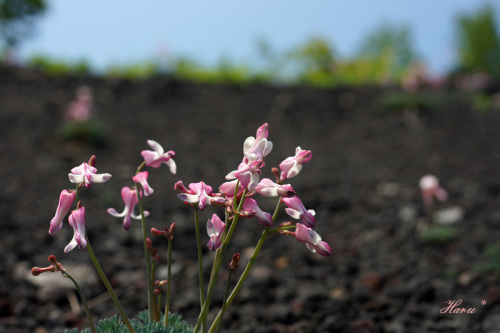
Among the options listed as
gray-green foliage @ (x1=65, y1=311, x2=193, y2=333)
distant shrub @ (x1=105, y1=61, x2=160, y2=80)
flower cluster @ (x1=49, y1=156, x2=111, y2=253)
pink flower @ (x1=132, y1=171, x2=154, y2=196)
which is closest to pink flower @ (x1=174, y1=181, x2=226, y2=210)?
pink flower @ (x1=132, y1=171, x2=154, y2=196)

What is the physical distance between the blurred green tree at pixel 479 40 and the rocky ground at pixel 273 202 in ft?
49.3

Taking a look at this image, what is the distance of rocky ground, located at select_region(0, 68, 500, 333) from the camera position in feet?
9.84

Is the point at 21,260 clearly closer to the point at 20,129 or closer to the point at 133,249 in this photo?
the point at 133,249

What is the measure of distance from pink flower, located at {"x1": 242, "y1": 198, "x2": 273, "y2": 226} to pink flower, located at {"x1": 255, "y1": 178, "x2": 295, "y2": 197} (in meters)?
0.05

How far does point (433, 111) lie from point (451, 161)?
2.33 m

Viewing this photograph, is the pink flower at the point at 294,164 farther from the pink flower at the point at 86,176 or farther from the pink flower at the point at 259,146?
the pink flower at the point at 86,176

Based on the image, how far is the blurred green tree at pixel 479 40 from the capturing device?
24.2 metres

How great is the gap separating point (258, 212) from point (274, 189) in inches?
3.0

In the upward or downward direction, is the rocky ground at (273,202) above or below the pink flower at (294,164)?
below

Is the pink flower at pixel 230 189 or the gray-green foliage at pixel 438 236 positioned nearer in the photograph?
the pink flower at pixel 230 189

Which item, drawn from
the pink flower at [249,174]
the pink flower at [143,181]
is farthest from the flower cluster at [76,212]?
the pink flower at [249,174]

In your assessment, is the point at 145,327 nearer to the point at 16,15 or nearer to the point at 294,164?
the point at 294,164

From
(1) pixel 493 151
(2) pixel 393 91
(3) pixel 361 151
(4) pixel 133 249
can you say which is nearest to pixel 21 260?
(4) pixel 133 249

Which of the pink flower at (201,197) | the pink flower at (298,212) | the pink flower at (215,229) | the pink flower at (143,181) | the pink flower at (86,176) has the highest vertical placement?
the pink flower at (86,176)
